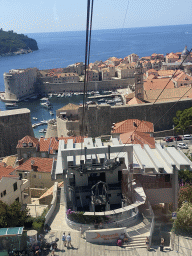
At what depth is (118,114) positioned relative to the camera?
17984 millimetres

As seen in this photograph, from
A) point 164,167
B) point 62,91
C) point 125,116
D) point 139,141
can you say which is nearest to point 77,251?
point 164,167

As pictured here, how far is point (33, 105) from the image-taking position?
4900 centimetres

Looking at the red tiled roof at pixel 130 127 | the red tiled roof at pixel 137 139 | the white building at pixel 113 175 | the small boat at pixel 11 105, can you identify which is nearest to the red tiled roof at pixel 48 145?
the red tiled roof at pixel 130 127

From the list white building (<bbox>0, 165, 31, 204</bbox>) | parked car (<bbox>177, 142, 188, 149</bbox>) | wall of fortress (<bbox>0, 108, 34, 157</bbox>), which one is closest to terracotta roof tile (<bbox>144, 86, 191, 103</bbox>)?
wall of fortress (<bbox>0, 108, 34, 157</bbox>)

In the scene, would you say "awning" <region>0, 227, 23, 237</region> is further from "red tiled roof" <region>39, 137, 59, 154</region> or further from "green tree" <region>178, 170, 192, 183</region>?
"red tiled roof" <region>39, 137, 59, 154</region>

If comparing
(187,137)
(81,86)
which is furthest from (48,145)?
(81,86)

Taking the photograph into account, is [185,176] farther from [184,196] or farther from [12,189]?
[12,189]

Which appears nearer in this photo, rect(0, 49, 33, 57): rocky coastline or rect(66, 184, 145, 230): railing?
rect(66, 184, 145, 230): railing

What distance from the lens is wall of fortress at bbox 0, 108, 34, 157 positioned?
2116 centimetres

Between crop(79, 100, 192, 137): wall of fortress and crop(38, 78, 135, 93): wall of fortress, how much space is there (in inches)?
1447

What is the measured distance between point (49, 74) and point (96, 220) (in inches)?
2074

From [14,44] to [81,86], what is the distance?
7242cm

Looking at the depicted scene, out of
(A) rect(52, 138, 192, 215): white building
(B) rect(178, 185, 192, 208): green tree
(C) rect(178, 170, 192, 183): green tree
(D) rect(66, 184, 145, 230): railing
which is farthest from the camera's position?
(C) rect(178, 170, 192, 183): green tree

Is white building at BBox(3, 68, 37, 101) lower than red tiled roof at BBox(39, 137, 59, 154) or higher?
lower
